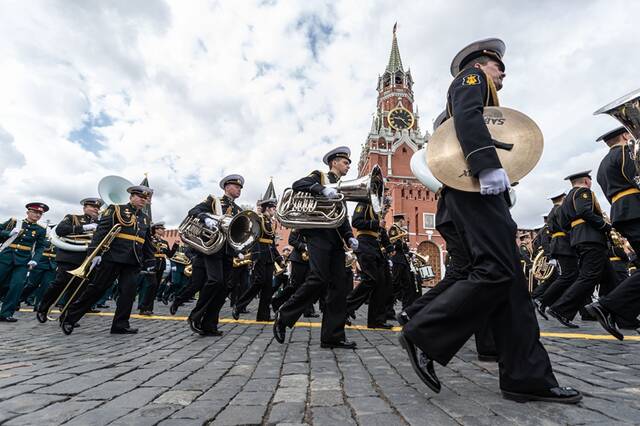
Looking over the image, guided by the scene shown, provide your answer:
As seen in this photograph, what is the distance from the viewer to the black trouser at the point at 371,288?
573 cm

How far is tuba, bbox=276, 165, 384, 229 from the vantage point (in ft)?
14.1

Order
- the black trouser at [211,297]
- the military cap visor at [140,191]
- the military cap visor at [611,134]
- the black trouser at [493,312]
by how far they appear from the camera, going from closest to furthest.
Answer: the black trouser at [493,312], the military cap visor at [611,134], the black trouser at [211,297], the military cap visor at [140,191]

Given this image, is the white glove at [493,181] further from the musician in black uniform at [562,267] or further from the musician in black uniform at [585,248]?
the musician in black uniform at [562,267]

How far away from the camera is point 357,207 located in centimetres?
626

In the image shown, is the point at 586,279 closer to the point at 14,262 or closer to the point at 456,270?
the point at 456,270

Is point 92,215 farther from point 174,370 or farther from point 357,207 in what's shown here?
point 174,370

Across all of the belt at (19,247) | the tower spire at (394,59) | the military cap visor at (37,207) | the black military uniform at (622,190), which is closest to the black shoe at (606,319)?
the black military uniform at (622,190)

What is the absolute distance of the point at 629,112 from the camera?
322 cm

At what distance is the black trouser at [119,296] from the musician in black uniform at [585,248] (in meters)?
6.84

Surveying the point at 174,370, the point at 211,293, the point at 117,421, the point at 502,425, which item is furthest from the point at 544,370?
the point at 211,293

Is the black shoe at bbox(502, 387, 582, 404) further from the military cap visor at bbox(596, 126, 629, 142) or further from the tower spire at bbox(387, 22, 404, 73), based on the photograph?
the tower spire at bbox(387, 22, 404, 73)

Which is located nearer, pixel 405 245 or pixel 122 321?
pixel 122 321

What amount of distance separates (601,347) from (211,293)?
16.3ft

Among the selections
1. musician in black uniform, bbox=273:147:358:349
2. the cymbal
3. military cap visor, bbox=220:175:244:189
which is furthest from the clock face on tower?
the cymbal
